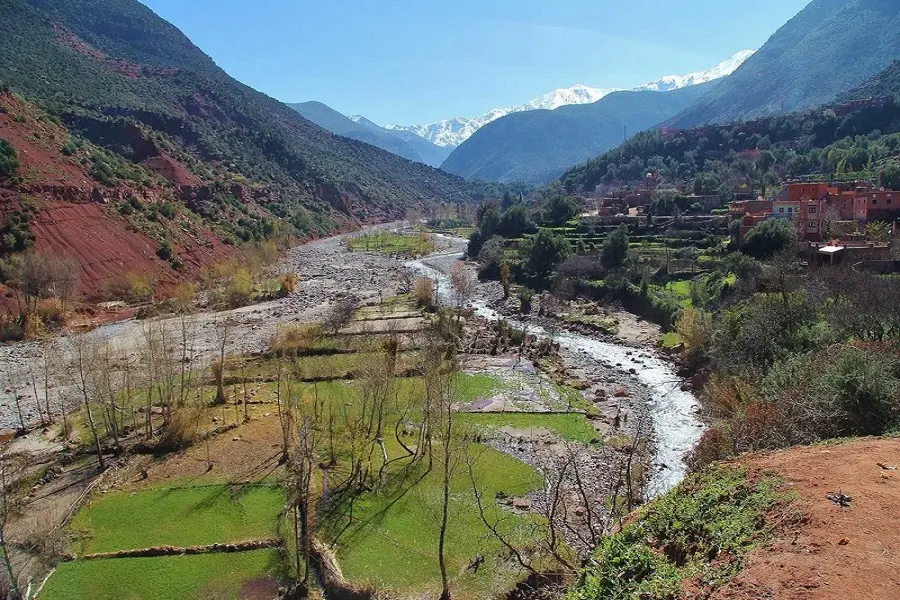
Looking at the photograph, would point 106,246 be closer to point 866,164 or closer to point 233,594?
point 233,594

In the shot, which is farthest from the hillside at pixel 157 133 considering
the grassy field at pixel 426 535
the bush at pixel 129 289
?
the grassy field at pixel 426 535

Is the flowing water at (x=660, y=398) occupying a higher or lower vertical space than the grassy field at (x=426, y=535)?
lower

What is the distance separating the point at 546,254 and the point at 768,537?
65.6m

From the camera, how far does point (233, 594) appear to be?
18781 mm

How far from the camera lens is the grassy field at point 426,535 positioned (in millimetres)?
19422

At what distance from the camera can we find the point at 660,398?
3847cm

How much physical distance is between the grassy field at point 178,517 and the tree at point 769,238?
51171mm

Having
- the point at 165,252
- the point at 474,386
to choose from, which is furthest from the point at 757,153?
the point at 165,252

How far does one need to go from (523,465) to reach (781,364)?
13.5 meters

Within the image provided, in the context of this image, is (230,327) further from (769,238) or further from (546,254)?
(769,238)

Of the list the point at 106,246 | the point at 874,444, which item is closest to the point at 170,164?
the point at 106,246

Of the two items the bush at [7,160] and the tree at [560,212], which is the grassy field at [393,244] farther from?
the bush at [7,160]

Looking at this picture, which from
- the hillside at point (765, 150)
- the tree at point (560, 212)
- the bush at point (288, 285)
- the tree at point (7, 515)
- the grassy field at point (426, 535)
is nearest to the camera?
the tree at point (7, 515)

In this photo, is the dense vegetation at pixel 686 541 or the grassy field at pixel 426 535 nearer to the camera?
the dense vegetation at pixel 686 541
